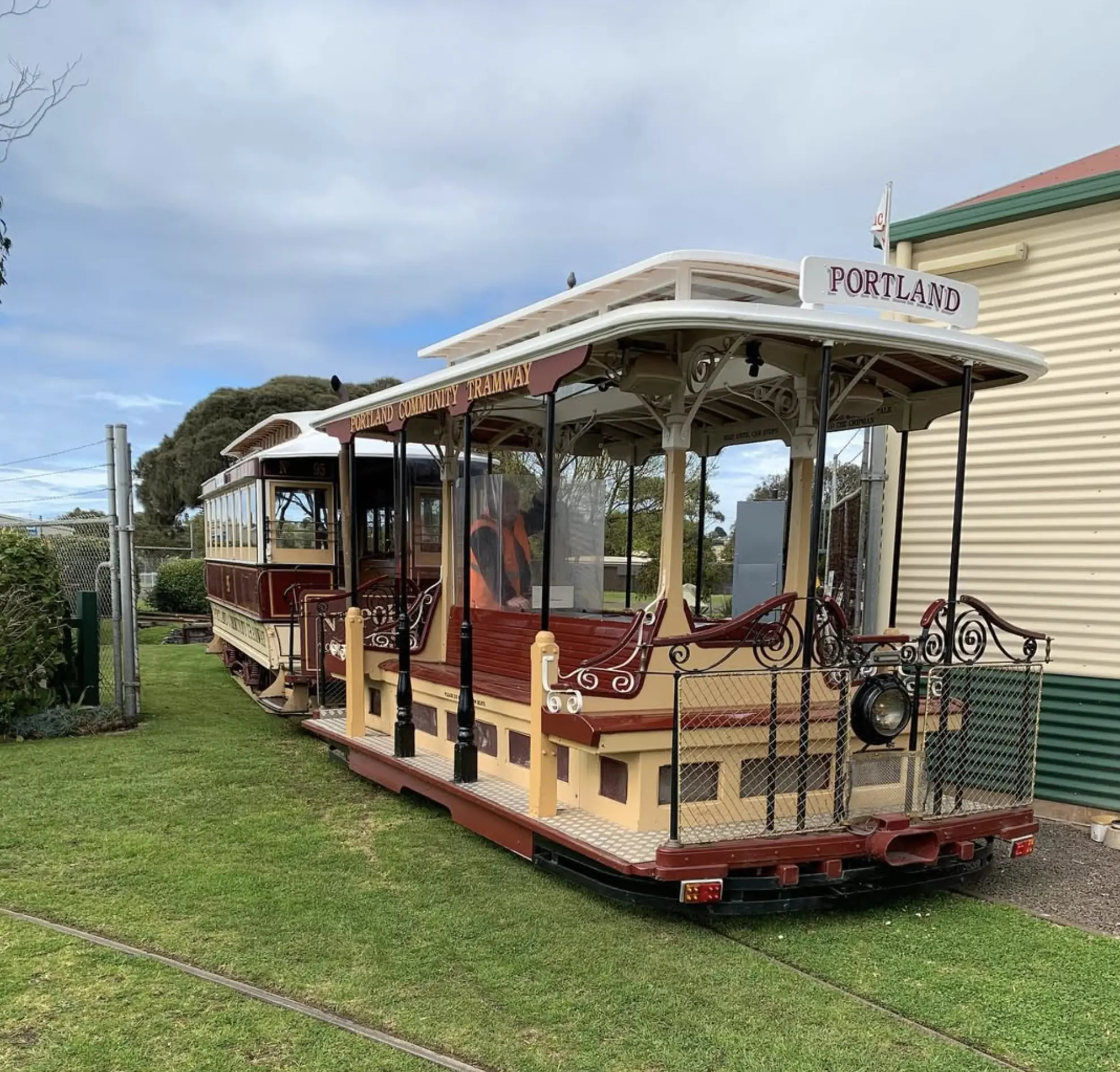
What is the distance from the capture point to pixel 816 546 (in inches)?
164

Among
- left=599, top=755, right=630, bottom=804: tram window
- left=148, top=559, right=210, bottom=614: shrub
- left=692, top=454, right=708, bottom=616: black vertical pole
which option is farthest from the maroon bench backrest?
left=148, top=559, right=210, bottom=614: shrub

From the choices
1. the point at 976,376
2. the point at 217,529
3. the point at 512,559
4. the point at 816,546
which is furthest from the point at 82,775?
the point at 217,529

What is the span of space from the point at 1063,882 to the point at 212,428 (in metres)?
38.7

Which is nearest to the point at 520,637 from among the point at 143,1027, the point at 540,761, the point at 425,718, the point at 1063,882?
the point at 425,718

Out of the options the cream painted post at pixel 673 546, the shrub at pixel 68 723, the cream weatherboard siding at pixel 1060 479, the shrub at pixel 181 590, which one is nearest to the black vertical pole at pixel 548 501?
the cream painted post at pixel 673 546

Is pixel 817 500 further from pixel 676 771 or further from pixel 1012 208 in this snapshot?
pixel 1012 208

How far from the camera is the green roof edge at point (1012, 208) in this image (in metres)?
6.32

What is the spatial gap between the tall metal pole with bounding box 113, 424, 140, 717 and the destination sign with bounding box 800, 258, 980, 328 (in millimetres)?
7197

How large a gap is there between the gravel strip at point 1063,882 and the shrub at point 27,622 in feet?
27.2

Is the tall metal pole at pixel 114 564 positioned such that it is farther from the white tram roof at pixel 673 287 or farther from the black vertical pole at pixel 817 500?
the black vertical pole at pixel 817 500

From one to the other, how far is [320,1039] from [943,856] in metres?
3.18

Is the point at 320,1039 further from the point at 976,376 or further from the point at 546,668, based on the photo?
the point at 976,376

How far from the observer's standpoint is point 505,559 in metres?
6.89

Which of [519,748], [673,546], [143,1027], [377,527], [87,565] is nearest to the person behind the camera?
[143,1027]
